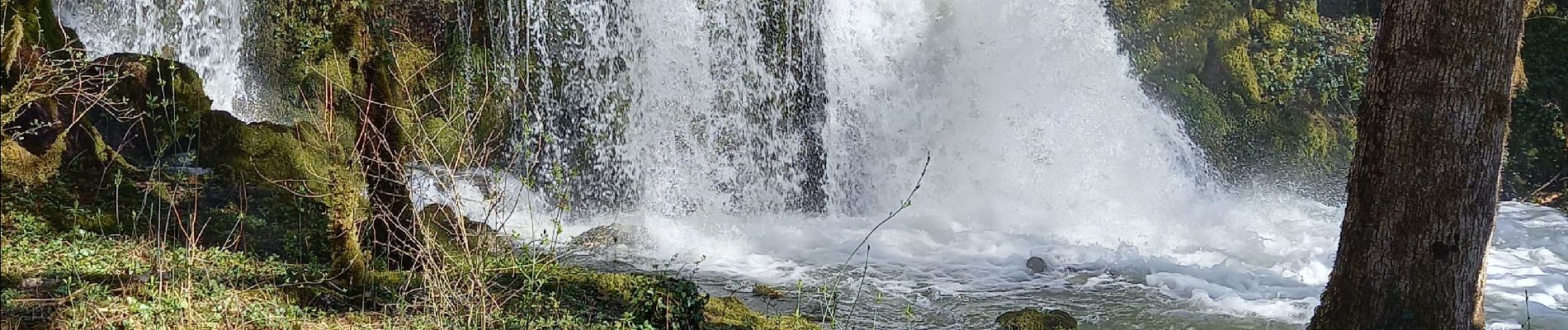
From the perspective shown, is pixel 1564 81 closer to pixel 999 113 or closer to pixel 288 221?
pixel 999 113

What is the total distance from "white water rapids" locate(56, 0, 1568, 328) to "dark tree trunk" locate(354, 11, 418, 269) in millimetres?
3118

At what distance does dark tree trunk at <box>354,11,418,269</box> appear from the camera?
4516 mm

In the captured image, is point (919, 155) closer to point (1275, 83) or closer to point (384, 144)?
point (1275, 83)

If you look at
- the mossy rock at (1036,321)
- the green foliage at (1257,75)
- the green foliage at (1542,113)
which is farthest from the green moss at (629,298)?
the green foliage at (1542,113)

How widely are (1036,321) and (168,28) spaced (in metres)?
7.57

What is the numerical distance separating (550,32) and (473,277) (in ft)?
20.7

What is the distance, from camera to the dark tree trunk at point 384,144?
4516mm

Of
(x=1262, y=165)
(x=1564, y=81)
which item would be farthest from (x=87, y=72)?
(x=1564, y=81)

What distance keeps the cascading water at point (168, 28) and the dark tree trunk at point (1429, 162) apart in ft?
28.9

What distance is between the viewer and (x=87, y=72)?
24.3 feet

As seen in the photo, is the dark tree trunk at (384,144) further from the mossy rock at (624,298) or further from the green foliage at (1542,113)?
the green foliage at (1542,113)

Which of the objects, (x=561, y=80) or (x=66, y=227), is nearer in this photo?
(x=66, y=227)

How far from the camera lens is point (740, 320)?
538 cm

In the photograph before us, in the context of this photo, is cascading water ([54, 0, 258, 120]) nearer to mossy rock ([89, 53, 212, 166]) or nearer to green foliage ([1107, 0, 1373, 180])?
mossy rock ([89, 53, 212, 166])
